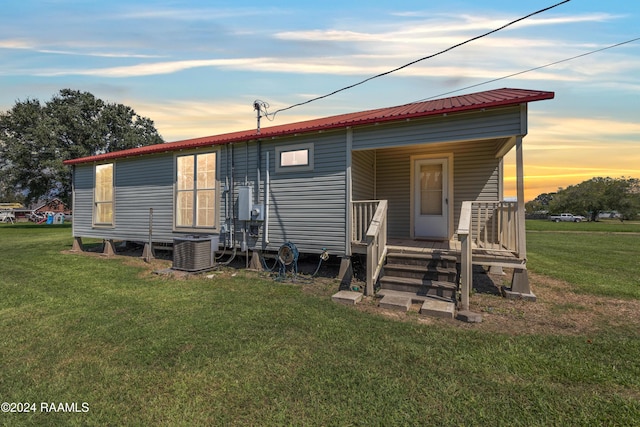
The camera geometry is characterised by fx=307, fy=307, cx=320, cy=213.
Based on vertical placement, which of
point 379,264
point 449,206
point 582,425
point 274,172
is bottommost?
point 582,425

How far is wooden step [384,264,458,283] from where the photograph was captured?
5.31m

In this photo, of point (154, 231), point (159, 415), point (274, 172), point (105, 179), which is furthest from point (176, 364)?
point (105, 179)

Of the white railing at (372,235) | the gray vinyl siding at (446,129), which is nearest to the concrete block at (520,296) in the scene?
the white railing at (372,235)

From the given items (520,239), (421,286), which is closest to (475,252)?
(520,239)

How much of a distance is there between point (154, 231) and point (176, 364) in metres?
7.25

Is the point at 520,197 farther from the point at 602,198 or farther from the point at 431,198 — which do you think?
the point at 602,198

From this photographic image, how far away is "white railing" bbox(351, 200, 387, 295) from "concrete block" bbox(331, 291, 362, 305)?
0.92ft

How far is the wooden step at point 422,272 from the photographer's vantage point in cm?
531

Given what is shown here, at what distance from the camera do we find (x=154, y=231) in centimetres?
926

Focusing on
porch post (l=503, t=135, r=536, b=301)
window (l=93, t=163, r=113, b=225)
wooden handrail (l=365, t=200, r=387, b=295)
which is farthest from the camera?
window (l=93, t=163, r=113, b=225)

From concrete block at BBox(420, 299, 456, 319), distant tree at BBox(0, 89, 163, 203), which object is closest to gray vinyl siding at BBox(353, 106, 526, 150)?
concrete block at BBox(420, 299, 456, 319)

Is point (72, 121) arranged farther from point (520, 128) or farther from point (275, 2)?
point (520, 128)

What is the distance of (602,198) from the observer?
2122 inches

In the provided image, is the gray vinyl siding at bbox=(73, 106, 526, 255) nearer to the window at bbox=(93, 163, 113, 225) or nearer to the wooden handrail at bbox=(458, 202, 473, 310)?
the wooden handrail at bbox=(458, 202, 473, 310)
